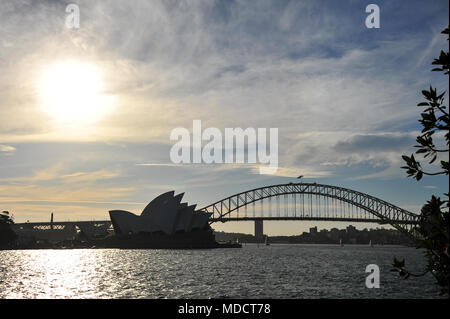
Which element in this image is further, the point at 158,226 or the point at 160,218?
the point at 158,226

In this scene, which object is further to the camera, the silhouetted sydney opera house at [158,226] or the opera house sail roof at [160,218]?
the silhouetted sydney opera house at [158,226]

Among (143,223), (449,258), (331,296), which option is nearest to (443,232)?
(449,258)

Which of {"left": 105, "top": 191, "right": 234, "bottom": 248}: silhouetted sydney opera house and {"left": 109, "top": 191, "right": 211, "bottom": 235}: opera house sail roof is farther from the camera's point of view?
{"left": 105, "top": 191, "right": 234, "bottom": 248}: silhouetted sydney opera house

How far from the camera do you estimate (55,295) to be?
37.3 m

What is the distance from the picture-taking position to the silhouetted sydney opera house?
145m

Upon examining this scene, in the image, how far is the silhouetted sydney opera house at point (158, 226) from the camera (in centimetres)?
14525

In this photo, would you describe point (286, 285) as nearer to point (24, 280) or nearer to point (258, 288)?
point (258, 288)

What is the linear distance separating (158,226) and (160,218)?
3.11 meters

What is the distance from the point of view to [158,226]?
147 m

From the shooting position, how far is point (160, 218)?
14588 cm

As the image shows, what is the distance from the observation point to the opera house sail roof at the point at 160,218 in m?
144

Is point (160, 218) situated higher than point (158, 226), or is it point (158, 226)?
point (160, 218)
